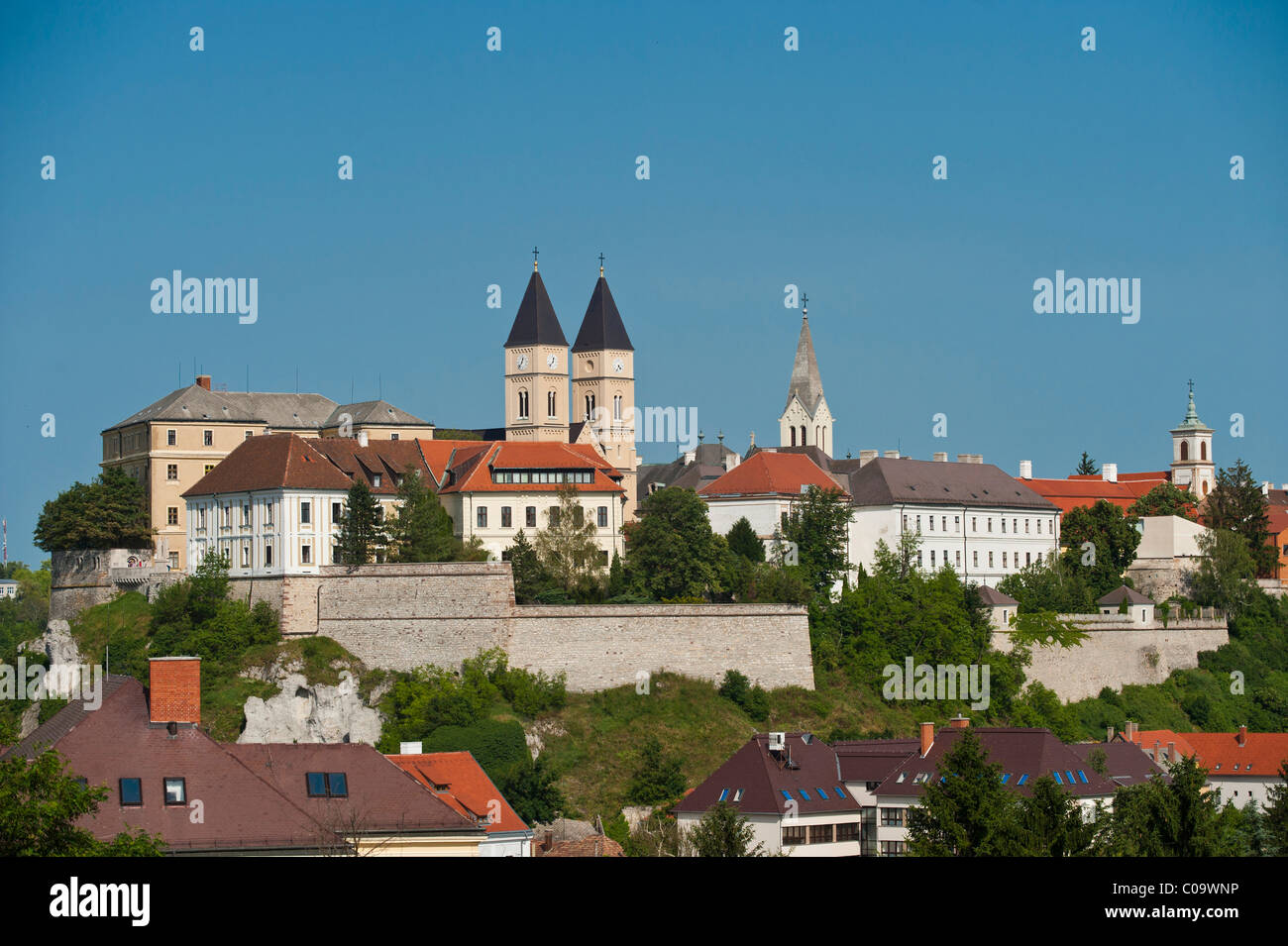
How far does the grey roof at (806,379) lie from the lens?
330 feet

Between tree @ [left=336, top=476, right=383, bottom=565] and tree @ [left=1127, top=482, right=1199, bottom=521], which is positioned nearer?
tree @ [left=336, top=476, right=383, bottom=565]

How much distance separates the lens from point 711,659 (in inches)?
2223

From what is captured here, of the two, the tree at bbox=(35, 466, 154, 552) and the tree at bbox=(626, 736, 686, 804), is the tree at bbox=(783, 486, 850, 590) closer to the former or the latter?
the tree at bbox=(626, 736, 686, 804)

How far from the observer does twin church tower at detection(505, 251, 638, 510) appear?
79125 millimetres

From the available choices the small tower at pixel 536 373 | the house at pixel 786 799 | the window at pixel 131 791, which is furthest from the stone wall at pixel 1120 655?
the window at pixel 131 791

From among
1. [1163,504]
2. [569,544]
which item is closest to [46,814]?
[569,544]

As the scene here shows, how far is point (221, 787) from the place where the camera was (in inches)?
1051

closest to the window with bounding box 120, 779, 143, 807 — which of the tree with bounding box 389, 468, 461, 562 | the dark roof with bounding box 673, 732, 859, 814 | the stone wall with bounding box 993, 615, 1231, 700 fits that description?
the dark roof with bounding box 673, 732, 859, 814

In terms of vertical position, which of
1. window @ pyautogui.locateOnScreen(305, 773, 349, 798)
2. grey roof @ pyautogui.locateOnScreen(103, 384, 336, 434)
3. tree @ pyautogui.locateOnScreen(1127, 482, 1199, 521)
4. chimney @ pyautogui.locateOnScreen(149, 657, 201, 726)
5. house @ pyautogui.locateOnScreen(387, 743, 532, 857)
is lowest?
house @ pyautogui.locateOnScreen(387, 743, 532, 857)

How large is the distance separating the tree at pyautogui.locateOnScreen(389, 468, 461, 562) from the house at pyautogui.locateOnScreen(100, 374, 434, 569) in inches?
387

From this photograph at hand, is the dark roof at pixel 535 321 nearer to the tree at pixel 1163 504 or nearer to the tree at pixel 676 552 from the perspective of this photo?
the tree at pixel 676 552

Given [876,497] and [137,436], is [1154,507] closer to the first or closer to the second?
[876,497]
